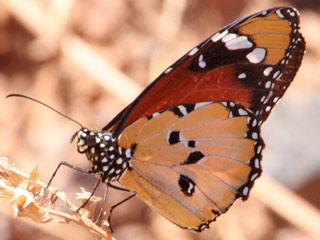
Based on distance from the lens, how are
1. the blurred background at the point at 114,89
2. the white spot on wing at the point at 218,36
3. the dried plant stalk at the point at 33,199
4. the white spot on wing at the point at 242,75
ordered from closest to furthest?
the dried plant stalk at the point at 33,199, the white spot on wing at the point at 218,36, the white spot on wing at the point at 242,75, the blurred background at the point at 114,89

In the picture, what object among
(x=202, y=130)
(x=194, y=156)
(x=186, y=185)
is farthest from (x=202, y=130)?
(x=186, y=185)

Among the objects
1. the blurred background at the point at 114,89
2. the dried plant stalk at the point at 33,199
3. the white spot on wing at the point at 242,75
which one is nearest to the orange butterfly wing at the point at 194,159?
the white spot on wing at the point at 242,75

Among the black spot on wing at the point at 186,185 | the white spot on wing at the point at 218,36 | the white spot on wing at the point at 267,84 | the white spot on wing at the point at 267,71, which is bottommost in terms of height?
the black spot on wing at the point at 186,185

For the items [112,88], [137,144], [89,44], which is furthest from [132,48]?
[137,144]

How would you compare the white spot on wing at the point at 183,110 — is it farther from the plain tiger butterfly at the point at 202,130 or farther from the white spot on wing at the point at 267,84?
the white spot on wing at the point at 267,84

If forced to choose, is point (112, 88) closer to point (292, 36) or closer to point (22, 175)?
point (292, 36)

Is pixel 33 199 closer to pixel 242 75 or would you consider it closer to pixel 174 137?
pixel 174 137

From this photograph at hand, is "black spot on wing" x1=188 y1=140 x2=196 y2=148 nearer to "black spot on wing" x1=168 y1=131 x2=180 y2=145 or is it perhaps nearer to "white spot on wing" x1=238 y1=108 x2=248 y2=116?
"black spot on wing" x1=168 y1=131 x2=180 y2=145

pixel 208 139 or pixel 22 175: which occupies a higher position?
pixel 22 175
